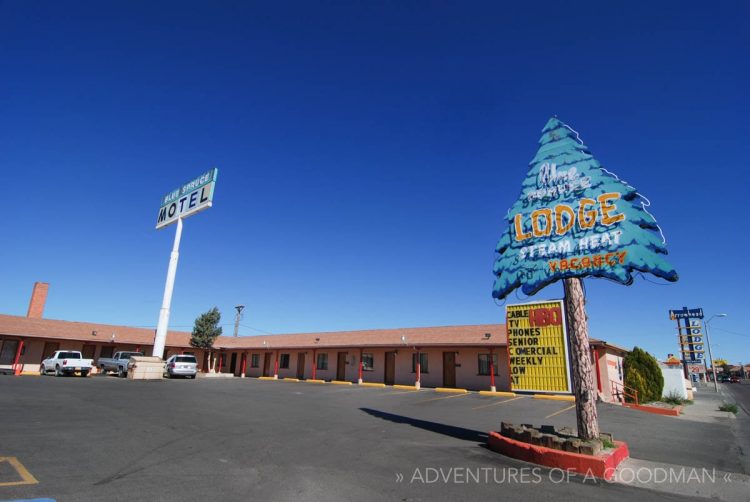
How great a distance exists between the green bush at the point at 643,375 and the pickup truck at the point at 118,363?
97.2ft

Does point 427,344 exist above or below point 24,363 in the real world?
above

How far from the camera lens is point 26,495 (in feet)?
15.0

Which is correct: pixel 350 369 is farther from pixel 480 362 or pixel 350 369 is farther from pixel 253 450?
pixel 253 450

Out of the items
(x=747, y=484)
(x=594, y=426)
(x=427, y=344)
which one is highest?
(x=427, y=344)

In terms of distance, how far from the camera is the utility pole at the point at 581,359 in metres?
7.79

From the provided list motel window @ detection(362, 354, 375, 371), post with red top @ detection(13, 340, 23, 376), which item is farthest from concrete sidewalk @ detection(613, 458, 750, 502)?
post with red top @ detection(13, 340, 23, 376)

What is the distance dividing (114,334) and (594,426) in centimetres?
3774

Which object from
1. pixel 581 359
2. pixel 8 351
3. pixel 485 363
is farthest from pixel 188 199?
pixel 581 359

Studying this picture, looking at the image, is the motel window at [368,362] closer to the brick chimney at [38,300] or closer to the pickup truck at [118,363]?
the pickup truck at [118,363]

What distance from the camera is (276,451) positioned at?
24.5 ft

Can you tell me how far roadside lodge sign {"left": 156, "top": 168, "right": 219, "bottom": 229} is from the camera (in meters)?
28.4

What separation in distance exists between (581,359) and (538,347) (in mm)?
991

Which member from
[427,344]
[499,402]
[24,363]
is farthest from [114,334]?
[499,402]

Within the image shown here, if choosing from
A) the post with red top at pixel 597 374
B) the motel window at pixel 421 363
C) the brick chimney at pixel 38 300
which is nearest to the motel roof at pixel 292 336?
the post with red top at pixel 597 374
